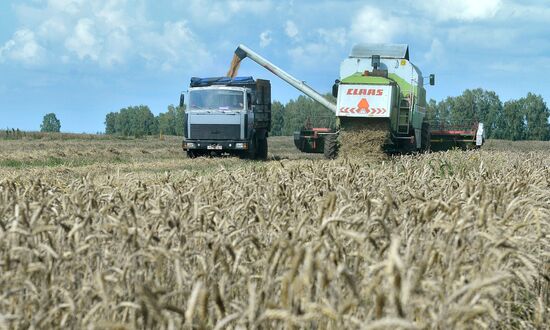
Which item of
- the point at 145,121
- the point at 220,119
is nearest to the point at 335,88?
the point at 220,119

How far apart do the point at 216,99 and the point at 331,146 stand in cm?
414

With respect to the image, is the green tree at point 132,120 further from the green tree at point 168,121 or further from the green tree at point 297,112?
the green tree at point 297,112

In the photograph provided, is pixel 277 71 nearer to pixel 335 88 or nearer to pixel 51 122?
pixel 335 88

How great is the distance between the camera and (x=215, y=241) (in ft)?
13.1

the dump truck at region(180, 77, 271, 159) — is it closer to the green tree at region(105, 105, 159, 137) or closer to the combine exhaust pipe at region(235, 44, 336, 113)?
the combine exhaust pipe at region(235, 44, 336, 113)

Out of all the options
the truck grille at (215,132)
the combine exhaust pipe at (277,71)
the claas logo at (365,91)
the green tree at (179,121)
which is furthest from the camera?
the green tree at (179,121)

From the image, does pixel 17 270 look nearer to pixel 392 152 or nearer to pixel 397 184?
pixel 397 184

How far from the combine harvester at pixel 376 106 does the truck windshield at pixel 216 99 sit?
10.2 ft

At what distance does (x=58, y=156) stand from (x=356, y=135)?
367 inches

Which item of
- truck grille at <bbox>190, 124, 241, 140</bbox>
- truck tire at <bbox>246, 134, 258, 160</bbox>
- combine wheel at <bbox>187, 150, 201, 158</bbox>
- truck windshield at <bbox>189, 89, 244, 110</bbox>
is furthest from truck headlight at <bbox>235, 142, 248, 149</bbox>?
combine wheel at <bbox>187, 150, 201, 158</bbox>

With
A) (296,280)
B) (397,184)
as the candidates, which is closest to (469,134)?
(397,184)

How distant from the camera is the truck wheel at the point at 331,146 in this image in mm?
25469

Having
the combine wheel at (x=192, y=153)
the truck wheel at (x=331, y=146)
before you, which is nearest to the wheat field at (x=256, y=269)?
the truck wheel at (x=331, y=146)

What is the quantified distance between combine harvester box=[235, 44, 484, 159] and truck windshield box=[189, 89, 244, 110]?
3115mm
